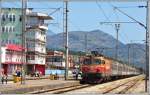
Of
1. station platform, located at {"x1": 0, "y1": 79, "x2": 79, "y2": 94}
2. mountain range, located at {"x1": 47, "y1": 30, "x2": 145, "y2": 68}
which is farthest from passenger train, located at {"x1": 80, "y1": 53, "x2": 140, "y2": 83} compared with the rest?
mountain range, located at {"x1": 47, "y1": 30, "x2": 145, "y2": 68}

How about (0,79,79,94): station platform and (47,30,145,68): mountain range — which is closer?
(47,30,145,68): mountain range

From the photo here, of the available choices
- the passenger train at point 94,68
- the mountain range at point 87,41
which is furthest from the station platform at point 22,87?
the passenger train at point 94,68

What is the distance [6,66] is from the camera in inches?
2554

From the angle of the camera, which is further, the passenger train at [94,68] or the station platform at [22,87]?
the passenger train at [94,68]

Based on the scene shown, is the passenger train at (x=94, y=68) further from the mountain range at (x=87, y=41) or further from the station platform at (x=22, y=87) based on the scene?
the mountain range at (x=87, y=41)

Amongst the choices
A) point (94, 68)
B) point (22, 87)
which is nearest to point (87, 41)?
point (22, 87)

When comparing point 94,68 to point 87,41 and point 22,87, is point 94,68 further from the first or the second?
point 22,87

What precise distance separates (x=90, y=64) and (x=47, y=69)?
39165mm

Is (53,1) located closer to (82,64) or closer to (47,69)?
(82,64)

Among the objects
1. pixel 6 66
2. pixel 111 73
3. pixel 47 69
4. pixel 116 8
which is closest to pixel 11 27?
pixel 6 66

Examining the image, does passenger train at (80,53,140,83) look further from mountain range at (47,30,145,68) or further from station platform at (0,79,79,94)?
mountain range at (47,30,145,68)

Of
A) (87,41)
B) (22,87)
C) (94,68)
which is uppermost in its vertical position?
(87,41)

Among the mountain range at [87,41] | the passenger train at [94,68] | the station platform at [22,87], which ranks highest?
the mountain range at [87,41]

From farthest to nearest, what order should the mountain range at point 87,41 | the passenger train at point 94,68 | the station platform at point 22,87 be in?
the passenger train at point 94,68, the station platform at point 22,87, the mountain range at point 87,41
